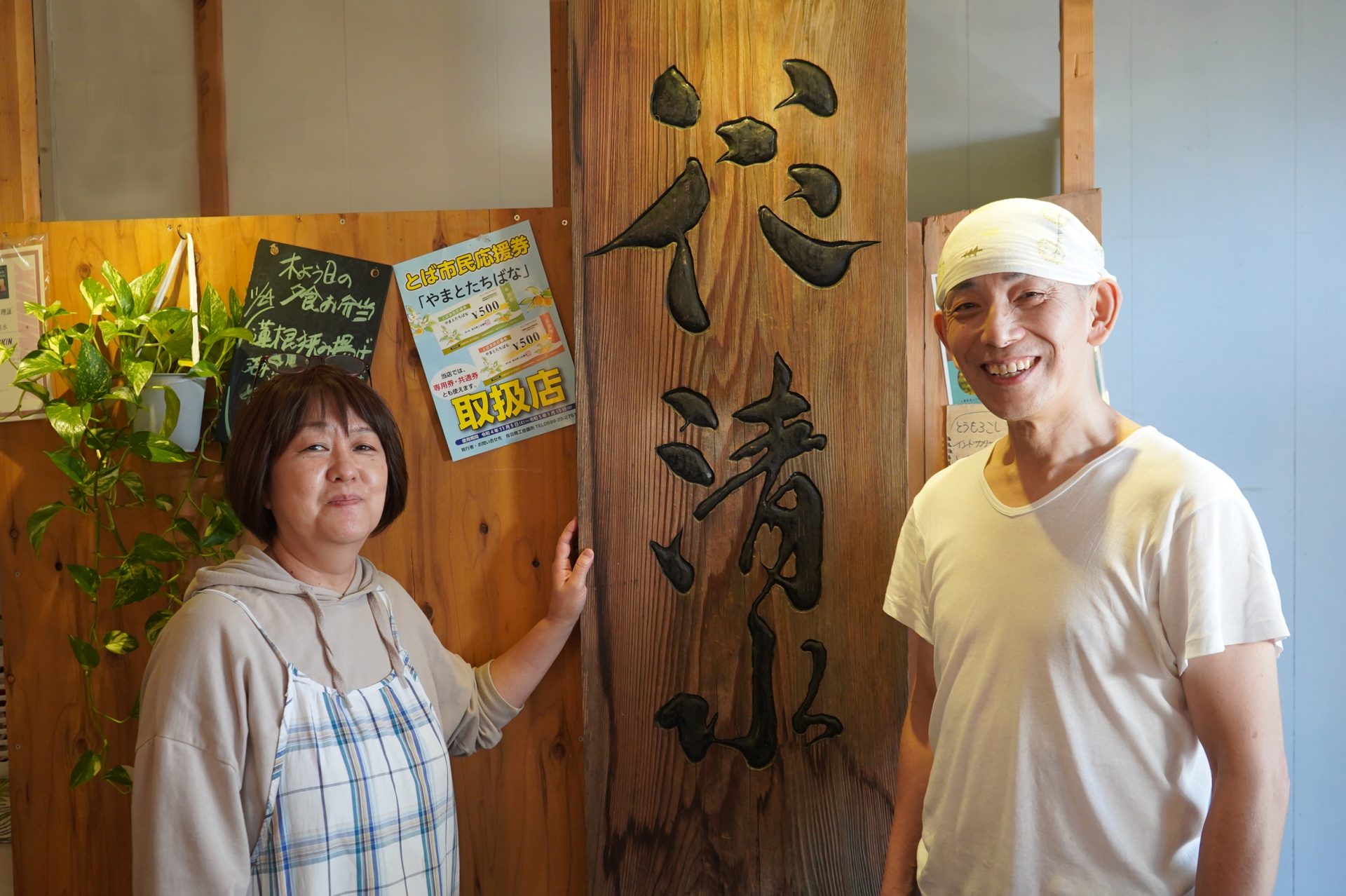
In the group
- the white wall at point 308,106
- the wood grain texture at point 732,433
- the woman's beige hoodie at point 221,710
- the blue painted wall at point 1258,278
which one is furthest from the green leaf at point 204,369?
the blue painted wall at point 1258,278

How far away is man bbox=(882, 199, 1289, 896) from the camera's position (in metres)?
1.00

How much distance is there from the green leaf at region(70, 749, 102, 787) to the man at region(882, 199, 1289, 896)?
64.3 inches

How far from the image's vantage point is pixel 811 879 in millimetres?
1735

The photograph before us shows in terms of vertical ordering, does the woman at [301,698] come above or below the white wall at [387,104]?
below

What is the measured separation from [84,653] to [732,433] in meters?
1.41

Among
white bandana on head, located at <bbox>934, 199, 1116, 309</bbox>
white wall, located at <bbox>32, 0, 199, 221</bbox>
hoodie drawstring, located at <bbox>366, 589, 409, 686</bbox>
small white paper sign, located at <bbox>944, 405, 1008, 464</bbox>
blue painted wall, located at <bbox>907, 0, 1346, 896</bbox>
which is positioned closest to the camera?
white bandana on head, located at <bbox>934, 199, 1116, 309</bbox>

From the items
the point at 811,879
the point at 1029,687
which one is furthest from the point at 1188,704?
the point at 811,879

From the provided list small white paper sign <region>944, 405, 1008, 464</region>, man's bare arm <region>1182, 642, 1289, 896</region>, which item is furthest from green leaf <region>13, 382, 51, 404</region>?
man's bare arm <region>1182, 642, 1289, 896</region>

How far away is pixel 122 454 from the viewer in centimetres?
187

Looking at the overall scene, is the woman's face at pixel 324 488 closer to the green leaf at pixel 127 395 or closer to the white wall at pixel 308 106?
the green leaf at pixel 127 395

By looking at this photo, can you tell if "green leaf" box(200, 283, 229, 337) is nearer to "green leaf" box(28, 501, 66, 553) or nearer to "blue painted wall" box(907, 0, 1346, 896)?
"green leaf" box(28, 501, 66, 553)

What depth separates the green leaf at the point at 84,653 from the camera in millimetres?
1833

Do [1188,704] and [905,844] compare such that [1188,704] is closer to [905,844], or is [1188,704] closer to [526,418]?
[905,844]

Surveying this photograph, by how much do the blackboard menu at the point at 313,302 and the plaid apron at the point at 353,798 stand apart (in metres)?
0.67
